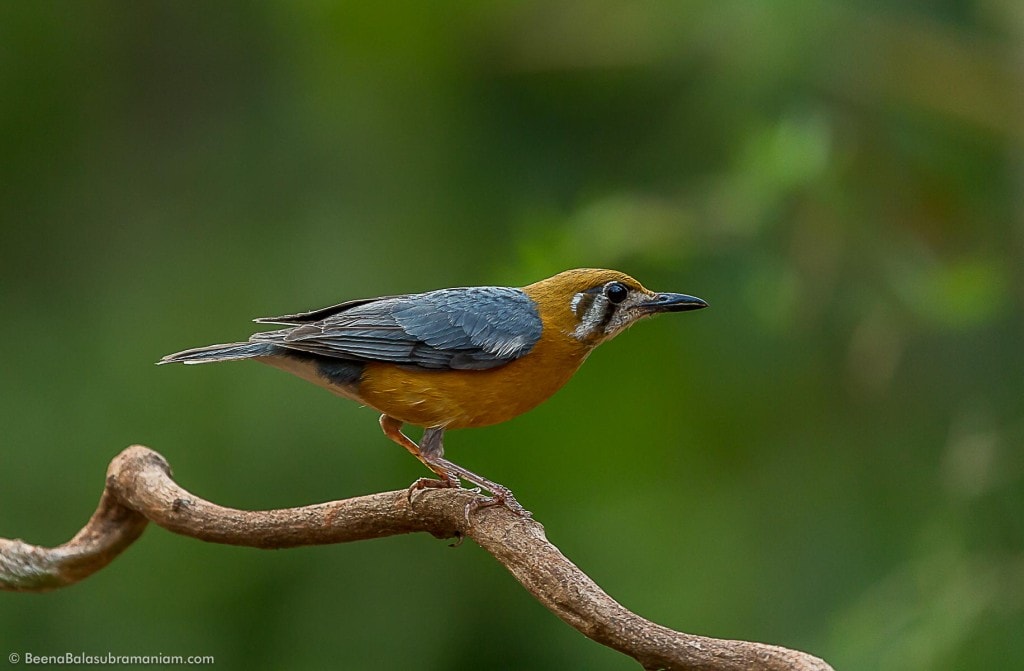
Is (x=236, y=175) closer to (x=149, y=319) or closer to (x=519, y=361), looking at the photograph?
(x=149, y=319)

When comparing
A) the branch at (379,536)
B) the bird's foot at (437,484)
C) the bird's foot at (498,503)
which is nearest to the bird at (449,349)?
the bird's foot at (437,484)

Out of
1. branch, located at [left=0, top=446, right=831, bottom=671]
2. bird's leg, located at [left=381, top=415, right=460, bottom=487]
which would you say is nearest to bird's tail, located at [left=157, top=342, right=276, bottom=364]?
branch, located at [left=0, top=446, right=831, bottom=671]

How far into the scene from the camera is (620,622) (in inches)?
139

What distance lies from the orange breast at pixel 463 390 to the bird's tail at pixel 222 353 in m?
0.40

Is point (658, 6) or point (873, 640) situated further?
point (658, 6)

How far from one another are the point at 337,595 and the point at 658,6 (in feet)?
12.5

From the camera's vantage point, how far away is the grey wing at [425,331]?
4.85m

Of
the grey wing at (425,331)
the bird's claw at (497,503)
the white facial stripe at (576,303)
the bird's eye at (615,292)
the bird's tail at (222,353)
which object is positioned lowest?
the bird's claw at (497,503)

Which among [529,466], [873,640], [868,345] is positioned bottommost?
[873,640]

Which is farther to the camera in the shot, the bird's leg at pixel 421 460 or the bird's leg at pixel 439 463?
the bird's leg at pixel 421 460

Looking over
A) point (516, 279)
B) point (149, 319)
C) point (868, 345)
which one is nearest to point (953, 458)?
point (868, 345)

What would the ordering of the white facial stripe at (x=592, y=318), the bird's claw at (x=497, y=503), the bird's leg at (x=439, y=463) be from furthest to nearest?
1. the white facial stripe at (x=592, y=318)
2. the bird's leg at (x=439, y=463)
3. the bird's claw at (x=497, y=503)

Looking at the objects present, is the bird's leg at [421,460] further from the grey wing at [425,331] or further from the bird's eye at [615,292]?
the bird's eye at [615,292]

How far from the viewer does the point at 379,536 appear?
4.37 m
